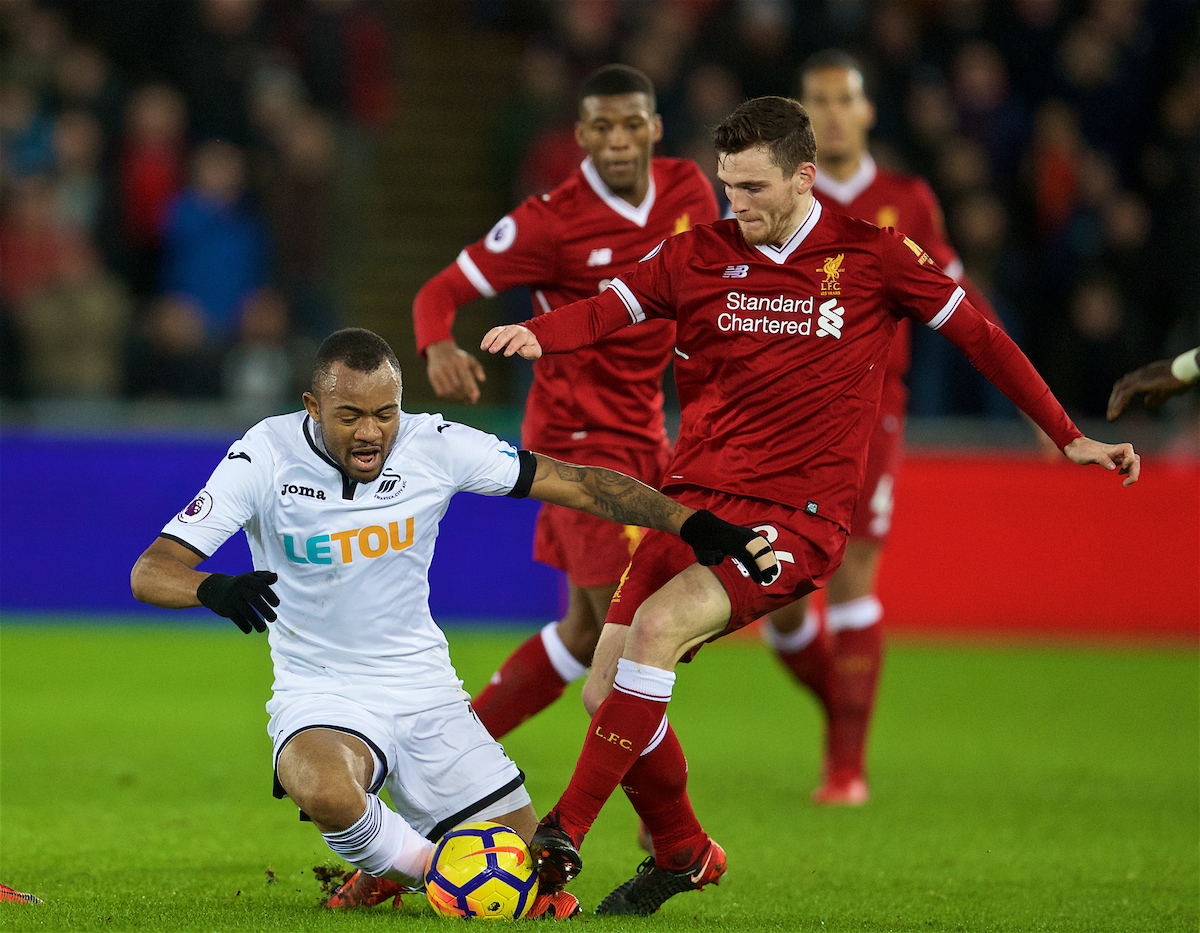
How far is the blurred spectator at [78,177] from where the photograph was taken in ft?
43.8

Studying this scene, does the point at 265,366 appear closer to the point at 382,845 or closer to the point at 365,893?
the point at 365,893

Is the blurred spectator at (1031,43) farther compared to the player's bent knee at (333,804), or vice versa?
the blurred spectator at (1031,43)

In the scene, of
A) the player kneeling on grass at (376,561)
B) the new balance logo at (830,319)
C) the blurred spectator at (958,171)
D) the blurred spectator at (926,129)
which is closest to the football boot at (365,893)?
the player kneeling on grass at (376,561)

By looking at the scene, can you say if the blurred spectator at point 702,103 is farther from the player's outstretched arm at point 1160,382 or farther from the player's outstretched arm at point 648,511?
the player's outstretched arm at point 648,511

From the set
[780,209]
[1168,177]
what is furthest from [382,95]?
[780,209]

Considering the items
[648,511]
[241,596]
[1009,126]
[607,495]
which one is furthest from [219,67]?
[241,596]

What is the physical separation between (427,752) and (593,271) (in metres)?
2.10

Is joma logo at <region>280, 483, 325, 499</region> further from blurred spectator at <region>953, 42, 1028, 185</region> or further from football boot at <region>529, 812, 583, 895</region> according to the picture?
blurred spectator at <region>953, 42, 1028, 185</region>

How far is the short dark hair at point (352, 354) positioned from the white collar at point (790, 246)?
4.08 feet

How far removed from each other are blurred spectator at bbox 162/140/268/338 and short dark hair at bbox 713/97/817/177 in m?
8.79

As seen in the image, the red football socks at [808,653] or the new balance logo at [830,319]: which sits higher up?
the new balance logo at [830,319]

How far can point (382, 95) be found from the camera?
16359mm

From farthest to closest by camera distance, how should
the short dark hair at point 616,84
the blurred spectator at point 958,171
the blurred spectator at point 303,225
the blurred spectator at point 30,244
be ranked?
the blurred spectator at point 303,225 → the blurred spectator at point 958,171 → the blurred spectator at point 30,244 → the short dark hair at point 616,84

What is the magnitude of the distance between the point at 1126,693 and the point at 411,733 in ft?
22.3
